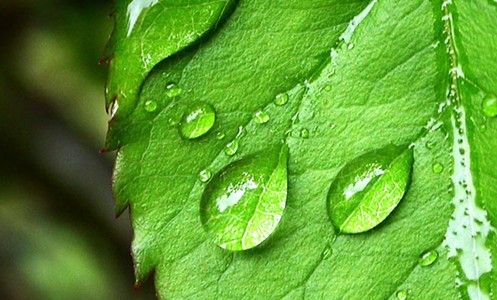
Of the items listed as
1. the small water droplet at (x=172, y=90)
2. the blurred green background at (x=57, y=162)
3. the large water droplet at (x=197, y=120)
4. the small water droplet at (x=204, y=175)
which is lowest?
the blurred green background at (x=57, y=162)

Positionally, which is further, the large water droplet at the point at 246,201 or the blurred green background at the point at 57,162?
the blurred green background at the point at 57,162

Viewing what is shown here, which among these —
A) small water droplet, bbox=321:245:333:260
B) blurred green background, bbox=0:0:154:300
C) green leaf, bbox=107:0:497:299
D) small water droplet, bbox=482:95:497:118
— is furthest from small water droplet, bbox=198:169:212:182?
blurred green background, bbox=0:0:154:300

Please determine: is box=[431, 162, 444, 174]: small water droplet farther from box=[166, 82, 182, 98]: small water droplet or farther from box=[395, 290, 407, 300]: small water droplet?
box=[166, 82, 182, 98]: small water droplet

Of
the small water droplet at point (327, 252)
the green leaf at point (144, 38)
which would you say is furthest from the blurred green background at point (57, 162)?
the small water droplet at point (327, 252)

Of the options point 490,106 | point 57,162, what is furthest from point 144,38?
point 57,162

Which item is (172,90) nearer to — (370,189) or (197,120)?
(197,120)

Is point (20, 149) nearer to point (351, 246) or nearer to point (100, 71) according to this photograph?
point (100, 71)

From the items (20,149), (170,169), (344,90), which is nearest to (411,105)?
(344,90)

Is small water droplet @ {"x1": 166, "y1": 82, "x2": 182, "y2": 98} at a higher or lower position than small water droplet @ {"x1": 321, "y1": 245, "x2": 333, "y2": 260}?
higher

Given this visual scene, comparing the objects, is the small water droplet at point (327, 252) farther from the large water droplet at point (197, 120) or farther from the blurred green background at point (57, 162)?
the blurred green background at point (57, 162)
